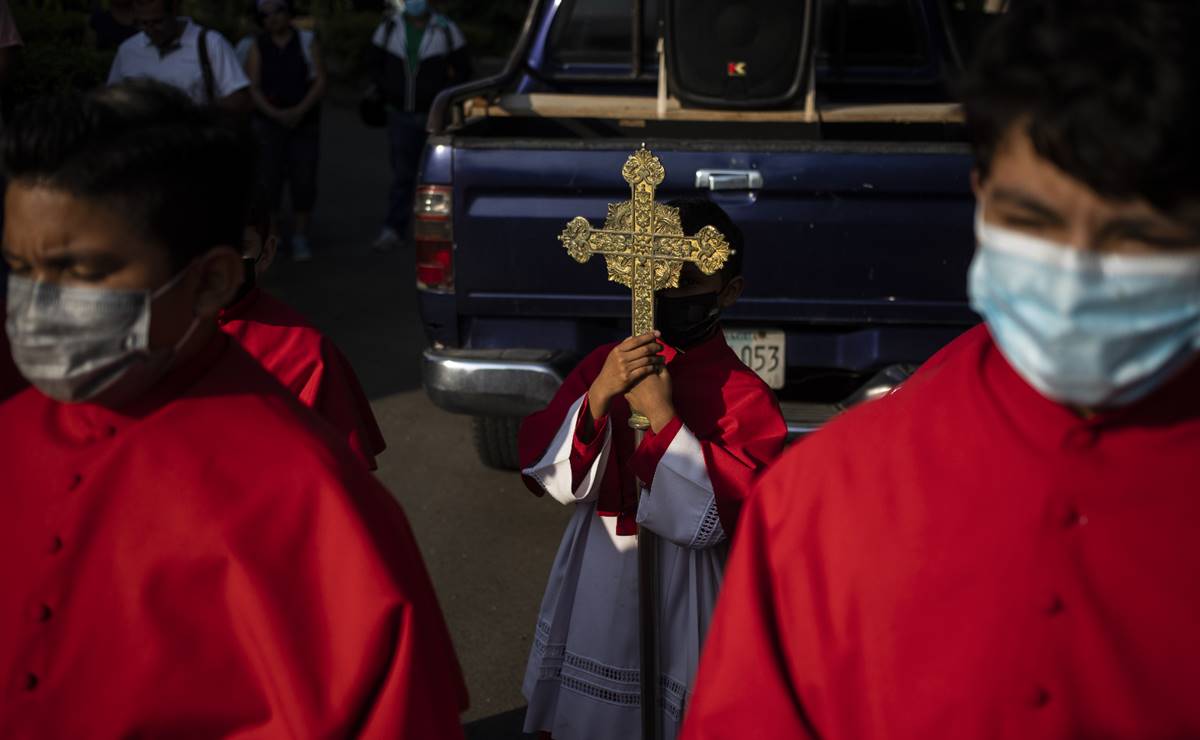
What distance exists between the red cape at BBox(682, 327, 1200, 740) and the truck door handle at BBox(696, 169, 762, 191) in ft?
10.5

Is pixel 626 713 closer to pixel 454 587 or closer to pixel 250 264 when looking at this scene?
pixel 250 264

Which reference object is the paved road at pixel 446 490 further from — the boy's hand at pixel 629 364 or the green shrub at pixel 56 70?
the green shrub at pixel 56 70

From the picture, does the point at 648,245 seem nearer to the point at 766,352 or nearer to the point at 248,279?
the point at 248,279

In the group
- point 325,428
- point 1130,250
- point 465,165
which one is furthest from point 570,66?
point 1130,250

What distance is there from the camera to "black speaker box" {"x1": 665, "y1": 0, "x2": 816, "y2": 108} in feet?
21.7

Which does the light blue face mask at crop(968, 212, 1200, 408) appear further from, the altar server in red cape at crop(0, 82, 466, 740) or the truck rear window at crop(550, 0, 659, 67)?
the truck rear window at crop(550, 0, 659, 67)

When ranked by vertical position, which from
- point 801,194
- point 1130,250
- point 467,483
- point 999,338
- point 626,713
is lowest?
point 467,483

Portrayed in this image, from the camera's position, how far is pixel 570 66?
24.4 ft

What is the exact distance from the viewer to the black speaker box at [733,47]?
6625 mm

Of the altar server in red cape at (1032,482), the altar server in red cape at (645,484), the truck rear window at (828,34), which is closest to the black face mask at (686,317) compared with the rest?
the altar server in red cape at (645,484)

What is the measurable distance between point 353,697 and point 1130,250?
1203mm

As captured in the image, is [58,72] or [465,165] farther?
[58,72]

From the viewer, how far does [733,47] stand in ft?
21.7

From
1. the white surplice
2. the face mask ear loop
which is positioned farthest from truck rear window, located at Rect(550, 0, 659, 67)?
the face mask ear loop
